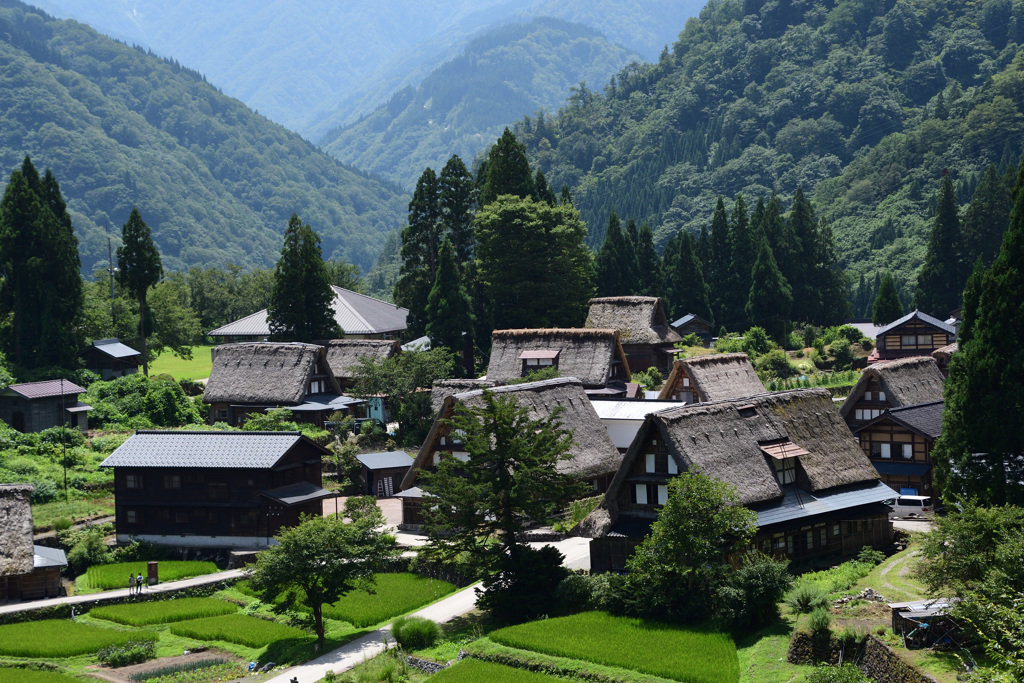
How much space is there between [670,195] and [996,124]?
2353 inches

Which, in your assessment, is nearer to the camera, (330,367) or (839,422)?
(839,422)

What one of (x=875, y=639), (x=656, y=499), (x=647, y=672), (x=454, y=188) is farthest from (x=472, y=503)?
(x=454, y=188)

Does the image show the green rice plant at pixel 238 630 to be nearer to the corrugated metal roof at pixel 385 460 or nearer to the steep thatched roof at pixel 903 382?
the corrugated metal roof at pixel 385 460

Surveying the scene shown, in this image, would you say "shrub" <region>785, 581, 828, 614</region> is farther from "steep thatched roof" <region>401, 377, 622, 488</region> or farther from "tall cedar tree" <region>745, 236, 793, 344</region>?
"tall cedar tree" <region>745, 236, 793, 344</region>

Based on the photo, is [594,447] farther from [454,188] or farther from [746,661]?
[454,188]

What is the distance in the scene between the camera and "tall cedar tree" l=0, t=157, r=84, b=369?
69.6 meters

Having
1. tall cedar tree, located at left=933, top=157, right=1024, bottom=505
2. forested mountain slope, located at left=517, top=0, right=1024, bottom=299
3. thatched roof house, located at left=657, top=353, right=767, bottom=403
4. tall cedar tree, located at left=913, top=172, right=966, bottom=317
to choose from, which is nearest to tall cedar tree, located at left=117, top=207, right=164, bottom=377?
thatched roof house, located at left=657, top=353, right=767, bottom=403

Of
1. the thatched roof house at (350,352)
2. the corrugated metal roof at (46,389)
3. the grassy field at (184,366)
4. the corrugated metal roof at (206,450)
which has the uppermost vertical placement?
the grassy field at (184,366)

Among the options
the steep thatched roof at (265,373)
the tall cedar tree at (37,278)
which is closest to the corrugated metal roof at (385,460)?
the steep thatched roof at (265,373)

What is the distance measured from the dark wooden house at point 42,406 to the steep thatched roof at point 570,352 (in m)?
24.2

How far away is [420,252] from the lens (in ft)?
250

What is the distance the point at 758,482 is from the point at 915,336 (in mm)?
41736

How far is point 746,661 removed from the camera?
2845cm

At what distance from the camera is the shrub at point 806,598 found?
1165 inches
